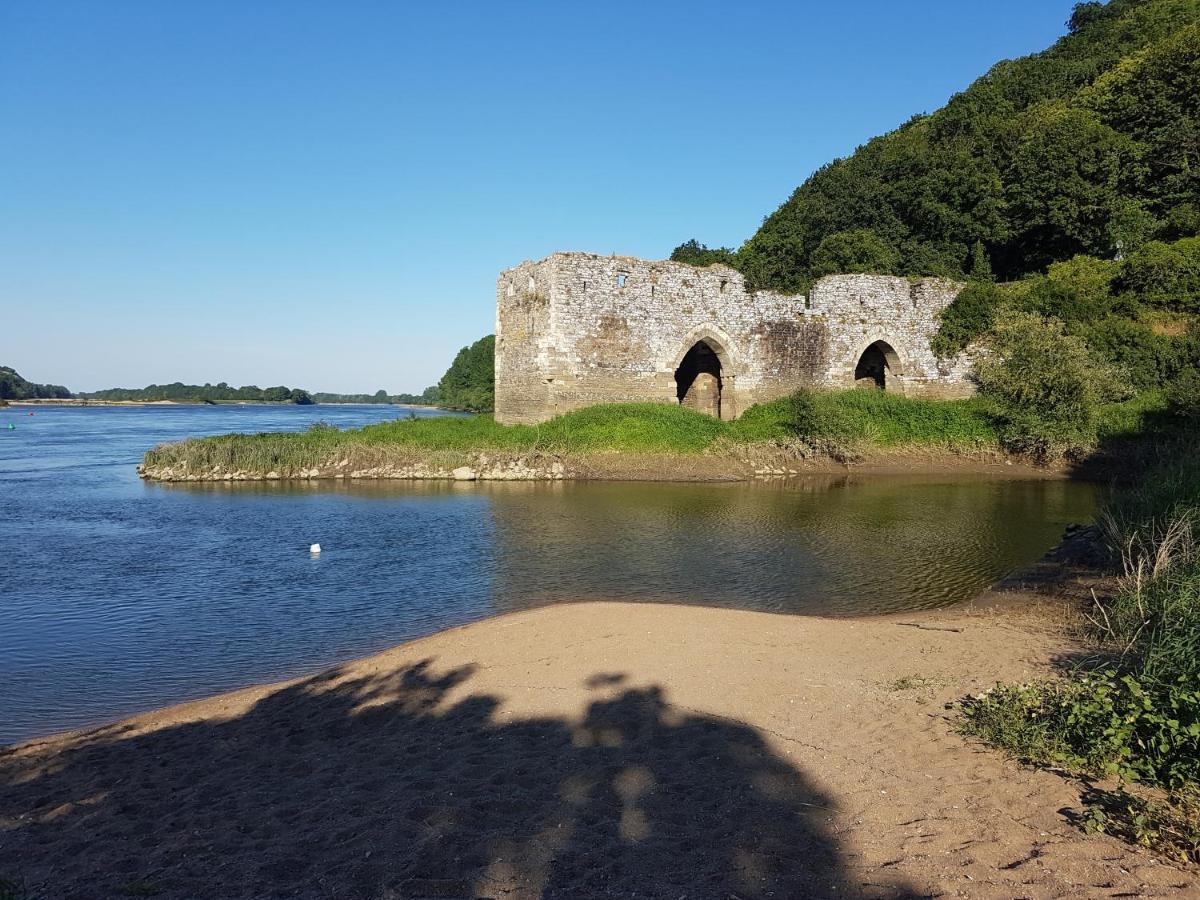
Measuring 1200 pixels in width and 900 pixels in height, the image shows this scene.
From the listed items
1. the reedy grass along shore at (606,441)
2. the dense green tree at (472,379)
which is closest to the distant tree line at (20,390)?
the dense green tree at (472,379)

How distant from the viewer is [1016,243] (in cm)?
3272

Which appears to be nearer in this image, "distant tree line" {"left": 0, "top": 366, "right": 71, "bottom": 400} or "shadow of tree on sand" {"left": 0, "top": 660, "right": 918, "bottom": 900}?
"shadow of tree on sand" {"left": 0, "top": 660, "right": 918, "bottom": 900}

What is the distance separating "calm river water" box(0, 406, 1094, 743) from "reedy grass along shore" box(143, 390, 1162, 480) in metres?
1.86

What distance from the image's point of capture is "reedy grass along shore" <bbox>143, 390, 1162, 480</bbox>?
2191 centimetres

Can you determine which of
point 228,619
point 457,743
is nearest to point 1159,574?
point 457,743

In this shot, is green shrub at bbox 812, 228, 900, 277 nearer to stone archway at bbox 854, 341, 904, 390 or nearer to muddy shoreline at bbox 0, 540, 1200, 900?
stone archway at bbox 854, 341, 904, 390

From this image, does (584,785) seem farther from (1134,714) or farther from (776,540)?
(776,540)

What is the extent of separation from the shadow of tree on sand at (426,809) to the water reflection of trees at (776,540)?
14.3 ft

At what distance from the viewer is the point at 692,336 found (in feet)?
79.5

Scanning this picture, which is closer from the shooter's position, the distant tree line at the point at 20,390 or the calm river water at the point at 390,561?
the calm river water at the point at 390,561

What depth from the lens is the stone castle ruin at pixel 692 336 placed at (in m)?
23.0

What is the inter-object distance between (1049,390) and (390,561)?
19607 millimetres

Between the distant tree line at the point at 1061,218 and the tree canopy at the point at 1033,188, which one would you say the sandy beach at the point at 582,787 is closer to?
the distant tree line at the point at 1061,218

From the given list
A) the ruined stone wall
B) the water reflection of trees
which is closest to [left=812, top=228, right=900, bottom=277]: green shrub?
the ruined stone wall
